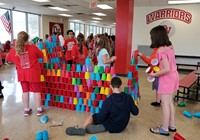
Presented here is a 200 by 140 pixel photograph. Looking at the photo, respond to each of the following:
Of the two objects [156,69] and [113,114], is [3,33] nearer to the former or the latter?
[113,114]

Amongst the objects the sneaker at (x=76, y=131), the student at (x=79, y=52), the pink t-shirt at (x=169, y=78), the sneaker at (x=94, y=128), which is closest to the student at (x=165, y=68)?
the pink t-shirt at (x=169, y=78)

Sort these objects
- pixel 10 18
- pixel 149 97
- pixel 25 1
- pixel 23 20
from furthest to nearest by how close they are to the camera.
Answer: pixel 23 20 → pixel 10 18 → pixel 25 1 → pixel 149 97

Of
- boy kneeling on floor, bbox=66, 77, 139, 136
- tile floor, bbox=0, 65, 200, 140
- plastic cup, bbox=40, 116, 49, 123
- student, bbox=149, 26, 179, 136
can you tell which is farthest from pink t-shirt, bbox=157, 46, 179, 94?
plastic cup, bbox=40, 116, 49, 123

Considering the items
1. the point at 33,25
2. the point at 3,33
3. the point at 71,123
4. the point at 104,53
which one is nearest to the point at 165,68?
the point at 104,53

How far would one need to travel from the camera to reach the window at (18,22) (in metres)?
11.6

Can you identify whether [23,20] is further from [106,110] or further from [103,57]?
[106,110]

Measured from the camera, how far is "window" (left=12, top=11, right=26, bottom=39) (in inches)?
458

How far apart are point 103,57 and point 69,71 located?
68 cm

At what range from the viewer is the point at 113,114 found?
252cm

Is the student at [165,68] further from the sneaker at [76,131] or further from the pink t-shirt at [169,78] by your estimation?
the sneaker at [76,131]

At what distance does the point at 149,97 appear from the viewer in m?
4.44

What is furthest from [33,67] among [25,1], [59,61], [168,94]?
[25,1]

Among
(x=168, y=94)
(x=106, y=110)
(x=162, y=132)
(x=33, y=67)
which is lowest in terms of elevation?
(x=162, y=132)

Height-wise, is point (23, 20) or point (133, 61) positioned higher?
point (23, 20)
